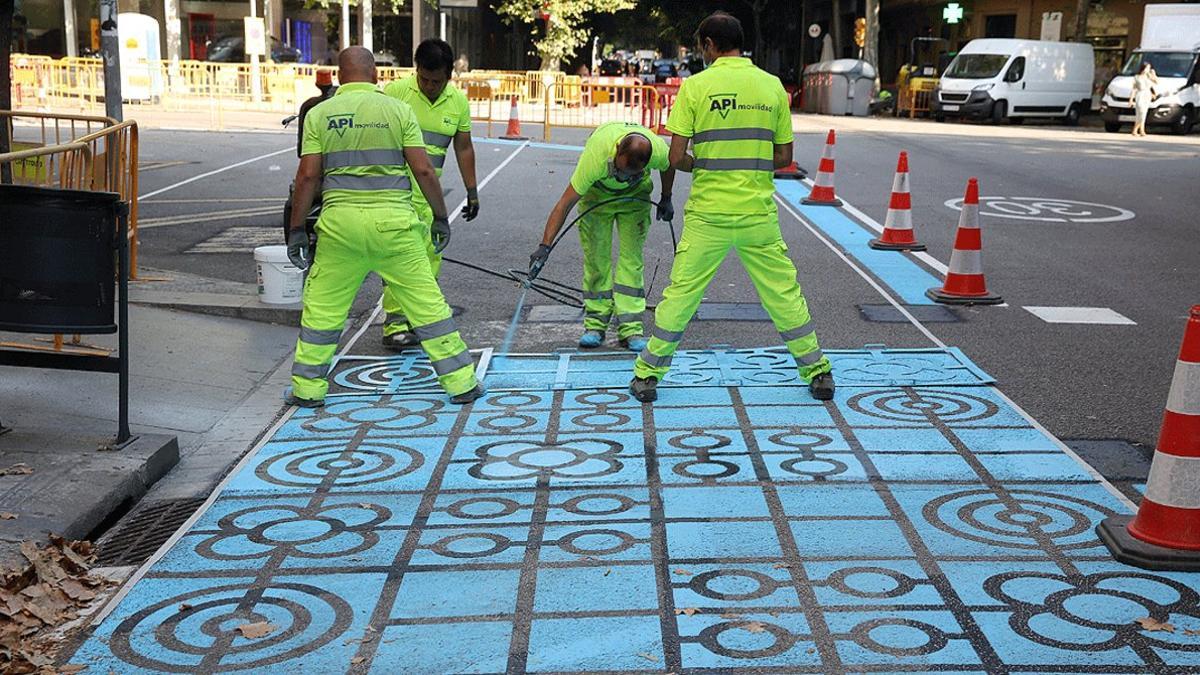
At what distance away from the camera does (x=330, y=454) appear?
5980 mm

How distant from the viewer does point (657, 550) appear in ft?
15.5

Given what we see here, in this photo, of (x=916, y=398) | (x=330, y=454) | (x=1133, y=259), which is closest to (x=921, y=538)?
(x=916, y=398)

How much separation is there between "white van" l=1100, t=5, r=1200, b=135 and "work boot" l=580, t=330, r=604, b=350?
87.5 feet

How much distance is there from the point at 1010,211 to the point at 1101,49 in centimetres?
3280

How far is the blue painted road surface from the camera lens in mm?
3957

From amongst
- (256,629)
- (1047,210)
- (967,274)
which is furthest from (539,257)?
(1047,210)

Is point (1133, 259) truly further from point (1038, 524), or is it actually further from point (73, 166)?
point (73, 166)

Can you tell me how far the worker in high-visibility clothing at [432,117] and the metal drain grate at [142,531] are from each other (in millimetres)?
2281

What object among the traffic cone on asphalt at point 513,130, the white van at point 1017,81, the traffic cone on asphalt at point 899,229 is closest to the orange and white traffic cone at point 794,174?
the traffic cone on asphalt at point 899,229

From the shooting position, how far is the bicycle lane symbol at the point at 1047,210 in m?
14.3

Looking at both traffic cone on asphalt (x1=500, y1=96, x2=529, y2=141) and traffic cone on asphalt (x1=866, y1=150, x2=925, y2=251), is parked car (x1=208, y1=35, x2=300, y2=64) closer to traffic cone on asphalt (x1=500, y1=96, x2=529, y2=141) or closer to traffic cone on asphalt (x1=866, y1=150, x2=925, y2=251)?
traffic cone on asphalt (x1=500, y1=96, x2=529, y2=141)

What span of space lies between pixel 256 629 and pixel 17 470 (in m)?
1.97

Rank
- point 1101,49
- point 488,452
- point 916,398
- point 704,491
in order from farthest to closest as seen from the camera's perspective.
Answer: point 1101,49
point 916,398
point 488,452
point 704,491

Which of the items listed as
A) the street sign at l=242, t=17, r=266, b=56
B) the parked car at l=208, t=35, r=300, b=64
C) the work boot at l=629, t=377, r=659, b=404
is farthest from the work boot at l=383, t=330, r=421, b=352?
the parked car at l=208, t=35, r=300, b=64
